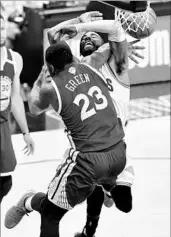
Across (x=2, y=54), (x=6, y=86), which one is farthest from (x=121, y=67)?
(x=2, y=54)

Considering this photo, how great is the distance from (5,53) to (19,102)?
0.44 m

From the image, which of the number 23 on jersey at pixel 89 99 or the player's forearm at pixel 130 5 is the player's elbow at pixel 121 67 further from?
the player's forearm at pixel 130 5

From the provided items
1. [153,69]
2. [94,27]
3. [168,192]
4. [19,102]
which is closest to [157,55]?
[153,69]

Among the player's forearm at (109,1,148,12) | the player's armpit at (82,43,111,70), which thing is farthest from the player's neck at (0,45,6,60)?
the player's forearm at (109,1,148,12)

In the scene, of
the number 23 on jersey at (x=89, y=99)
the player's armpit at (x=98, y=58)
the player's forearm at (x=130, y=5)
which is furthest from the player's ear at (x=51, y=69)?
the player's forearm at (x=130, y=5)

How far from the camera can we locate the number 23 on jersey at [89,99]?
6.16m

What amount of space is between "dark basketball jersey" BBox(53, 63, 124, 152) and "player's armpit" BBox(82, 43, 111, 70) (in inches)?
5.4

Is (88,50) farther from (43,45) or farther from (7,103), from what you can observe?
(43,45)

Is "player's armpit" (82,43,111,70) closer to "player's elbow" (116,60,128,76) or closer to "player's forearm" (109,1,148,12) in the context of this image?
"player's elbow" (116,60,128,76)

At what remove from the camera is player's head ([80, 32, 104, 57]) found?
Answer: 21.9 feet

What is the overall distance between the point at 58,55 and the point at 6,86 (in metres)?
1.04

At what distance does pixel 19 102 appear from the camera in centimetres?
719

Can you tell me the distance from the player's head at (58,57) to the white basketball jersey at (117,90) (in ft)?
1.61

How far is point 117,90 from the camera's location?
672cm
